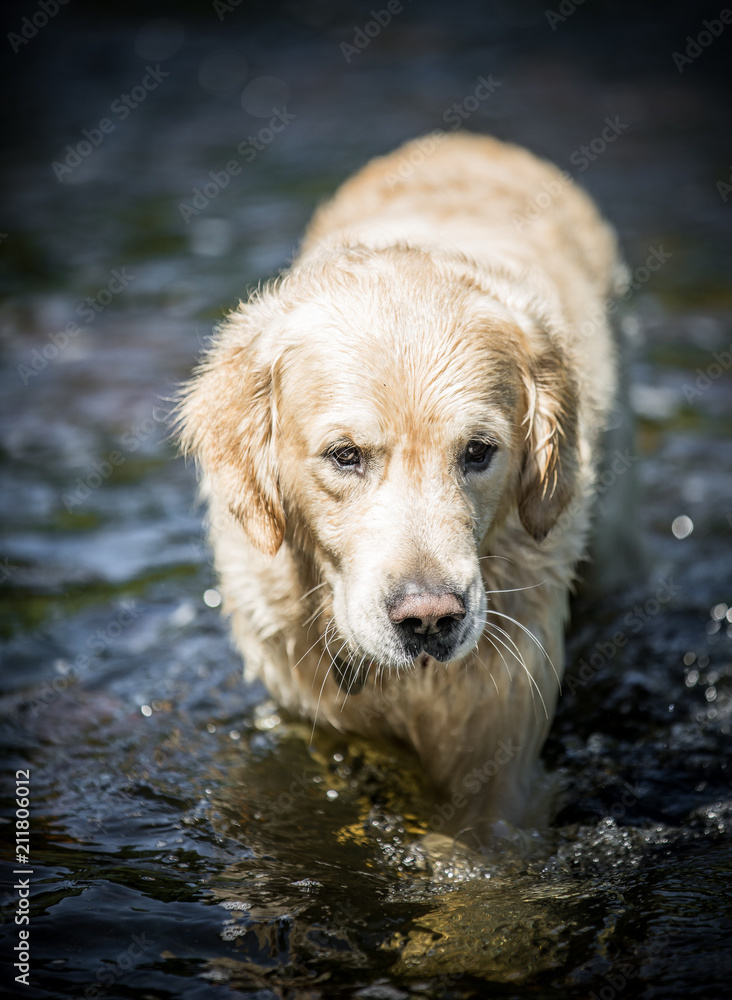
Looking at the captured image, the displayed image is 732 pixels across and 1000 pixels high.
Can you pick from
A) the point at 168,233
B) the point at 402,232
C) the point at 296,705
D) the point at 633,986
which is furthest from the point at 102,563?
the point at 168,233

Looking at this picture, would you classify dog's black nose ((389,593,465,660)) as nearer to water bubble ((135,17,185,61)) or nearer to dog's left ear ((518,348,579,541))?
dog's left ear ((518,348,579,541))

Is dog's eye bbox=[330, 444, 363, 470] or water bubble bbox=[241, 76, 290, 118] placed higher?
water bubble bbox=[241, 76, 290, 118]

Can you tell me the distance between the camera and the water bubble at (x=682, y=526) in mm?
6398

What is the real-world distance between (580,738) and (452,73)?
14.1 meters

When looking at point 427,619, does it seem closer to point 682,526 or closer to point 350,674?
point 350,674

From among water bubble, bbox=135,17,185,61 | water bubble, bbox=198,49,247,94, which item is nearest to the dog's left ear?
water bubble, bbox=198,49,247,94

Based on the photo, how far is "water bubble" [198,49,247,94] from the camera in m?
16.2

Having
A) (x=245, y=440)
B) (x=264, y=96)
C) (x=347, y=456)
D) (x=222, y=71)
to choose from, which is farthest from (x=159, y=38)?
(x=347, y=456)

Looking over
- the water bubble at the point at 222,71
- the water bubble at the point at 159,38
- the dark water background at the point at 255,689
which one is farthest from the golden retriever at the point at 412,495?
the water bubble at the point at 159,38

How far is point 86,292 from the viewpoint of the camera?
9508mm

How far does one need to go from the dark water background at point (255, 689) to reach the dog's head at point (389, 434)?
2.91ft

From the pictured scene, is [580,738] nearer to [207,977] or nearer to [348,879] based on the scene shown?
[348,879]

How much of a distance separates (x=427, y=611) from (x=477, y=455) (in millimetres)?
653

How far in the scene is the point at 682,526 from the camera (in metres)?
6.47
